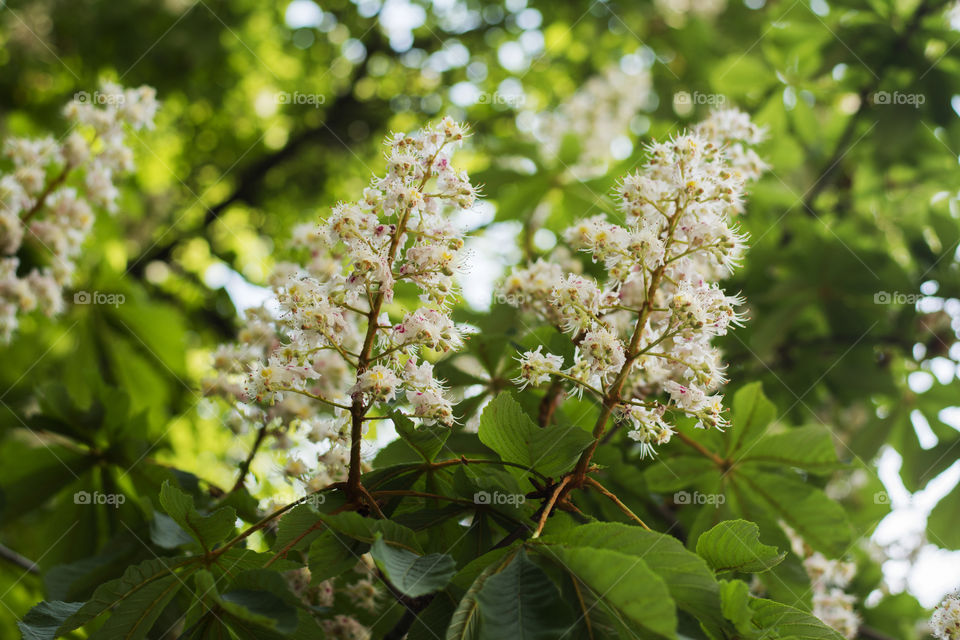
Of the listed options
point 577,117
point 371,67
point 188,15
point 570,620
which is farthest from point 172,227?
point 570,620

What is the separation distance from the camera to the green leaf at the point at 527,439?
1330mm

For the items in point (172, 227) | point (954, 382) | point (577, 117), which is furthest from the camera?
point (577, 117)

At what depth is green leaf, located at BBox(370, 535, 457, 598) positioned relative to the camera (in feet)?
3.53

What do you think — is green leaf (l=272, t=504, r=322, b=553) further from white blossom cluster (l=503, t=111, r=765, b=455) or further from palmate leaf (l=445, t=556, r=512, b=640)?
white blossom cluster (l=503, t=111, r=765, b=455)

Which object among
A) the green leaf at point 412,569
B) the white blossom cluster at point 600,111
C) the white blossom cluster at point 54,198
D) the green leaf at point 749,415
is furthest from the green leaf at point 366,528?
the white blossom cluster at point 600,111

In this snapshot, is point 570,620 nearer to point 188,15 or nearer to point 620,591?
point 620,591

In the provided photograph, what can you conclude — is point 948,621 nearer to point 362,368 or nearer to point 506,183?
point 362,368

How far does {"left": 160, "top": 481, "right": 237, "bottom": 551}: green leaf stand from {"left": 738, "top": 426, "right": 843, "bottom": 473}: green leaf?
1.32m

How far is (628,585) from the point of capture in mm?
1068

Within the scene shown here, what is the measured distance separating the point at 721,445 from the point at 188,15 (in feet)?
15.0

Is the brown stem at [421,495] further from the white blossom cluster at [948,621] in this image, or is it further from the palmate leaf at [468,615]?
the white blossom cluster at [948,621]

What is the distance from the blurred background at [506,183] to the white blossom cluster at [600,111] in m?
0.02

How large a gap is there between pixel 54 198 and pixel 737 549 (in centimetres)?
257

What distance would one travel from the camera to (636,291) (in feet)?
6.41
